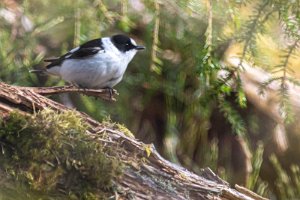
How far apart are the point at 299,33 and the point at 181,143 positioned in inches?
94.9

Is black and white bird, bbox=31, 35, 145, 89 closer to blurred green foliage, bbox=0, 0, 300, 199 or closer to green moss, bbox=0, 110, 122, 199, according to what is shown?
blurred green foliage, bbox=0, 0, 300, 199

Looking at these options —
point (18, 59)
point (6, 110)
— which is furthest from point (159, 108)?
point (6, 110)

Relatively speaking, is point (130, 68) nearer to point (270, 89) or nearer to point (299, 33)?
point (270, 89)

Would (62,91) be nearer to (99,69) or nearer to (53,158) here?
(53,158)

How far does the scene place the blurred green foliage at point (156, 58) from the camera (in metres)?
4.55

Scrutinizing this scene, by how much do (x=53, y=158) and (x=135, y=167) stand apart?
385mm

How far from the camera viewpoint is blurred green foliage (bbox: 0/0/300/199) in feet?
14.9

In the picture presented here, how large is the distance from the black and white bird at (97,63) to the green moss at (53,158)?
1290mm

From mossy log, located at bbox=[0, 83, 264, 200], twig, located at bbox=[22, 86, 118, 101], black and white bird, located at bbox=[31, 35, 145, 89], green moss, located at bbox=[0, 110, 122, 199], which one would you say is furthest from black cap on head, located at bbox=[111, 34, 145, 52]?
green moss, located at bbox=[0, 110, 122, 199]

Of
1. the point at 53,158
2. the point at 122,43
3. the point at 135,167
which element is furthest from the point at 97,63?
the point at 53,158

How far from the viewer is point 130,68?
234 inches

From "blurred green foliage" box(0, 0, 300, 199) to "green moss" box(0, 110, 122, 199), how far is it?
967mm

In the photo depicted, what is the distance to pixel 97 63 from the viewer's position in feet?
15.1

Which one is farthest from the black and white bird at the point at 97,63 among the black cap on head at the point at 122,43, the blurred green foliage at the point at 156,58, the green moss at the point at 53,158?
the green moss at the point at 53,158
